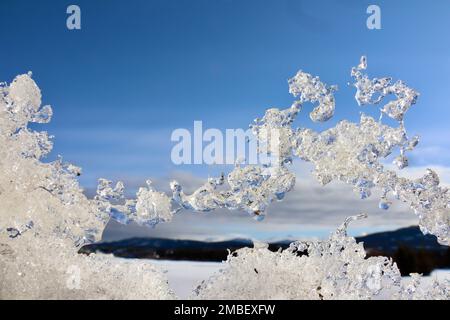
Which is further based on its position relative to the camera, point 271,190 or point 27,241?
point 271,190

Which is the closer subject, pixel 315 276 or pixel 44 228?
pixel 315 276

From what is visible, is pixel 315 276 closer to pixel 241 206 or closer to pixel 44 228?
pixel 241 206

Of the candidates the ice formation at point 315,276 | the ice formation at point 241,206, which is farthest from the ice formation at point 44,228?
the ice formation at point 315,276

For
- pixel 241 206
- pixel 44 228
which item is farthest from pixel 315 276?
pixel 44 228

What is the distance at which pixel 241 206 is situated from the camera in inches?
169

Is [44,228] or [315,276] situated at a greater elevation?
[44,228]

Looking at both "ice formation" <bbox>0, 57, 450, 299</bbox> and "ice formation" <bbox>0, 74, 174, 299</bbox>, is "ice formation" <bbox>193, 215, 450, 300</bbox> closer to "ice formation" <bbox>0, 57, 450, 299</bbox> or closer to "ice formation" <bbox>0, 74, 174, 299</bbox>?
"ice formation" <bbox>0, 57, 450, 299</bbox>

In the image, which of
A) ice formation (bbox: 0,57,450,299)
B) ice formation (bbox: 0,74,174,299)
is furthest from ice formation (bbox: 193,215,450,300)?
ice formation (bbox: 0,74,174,299)

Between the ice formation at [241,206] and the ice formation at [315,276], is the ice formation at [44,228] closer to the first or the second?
the ice formation at [241,206]

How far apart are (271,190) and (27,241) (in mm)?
1557

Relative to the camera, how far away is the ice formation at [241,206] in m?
3.38
